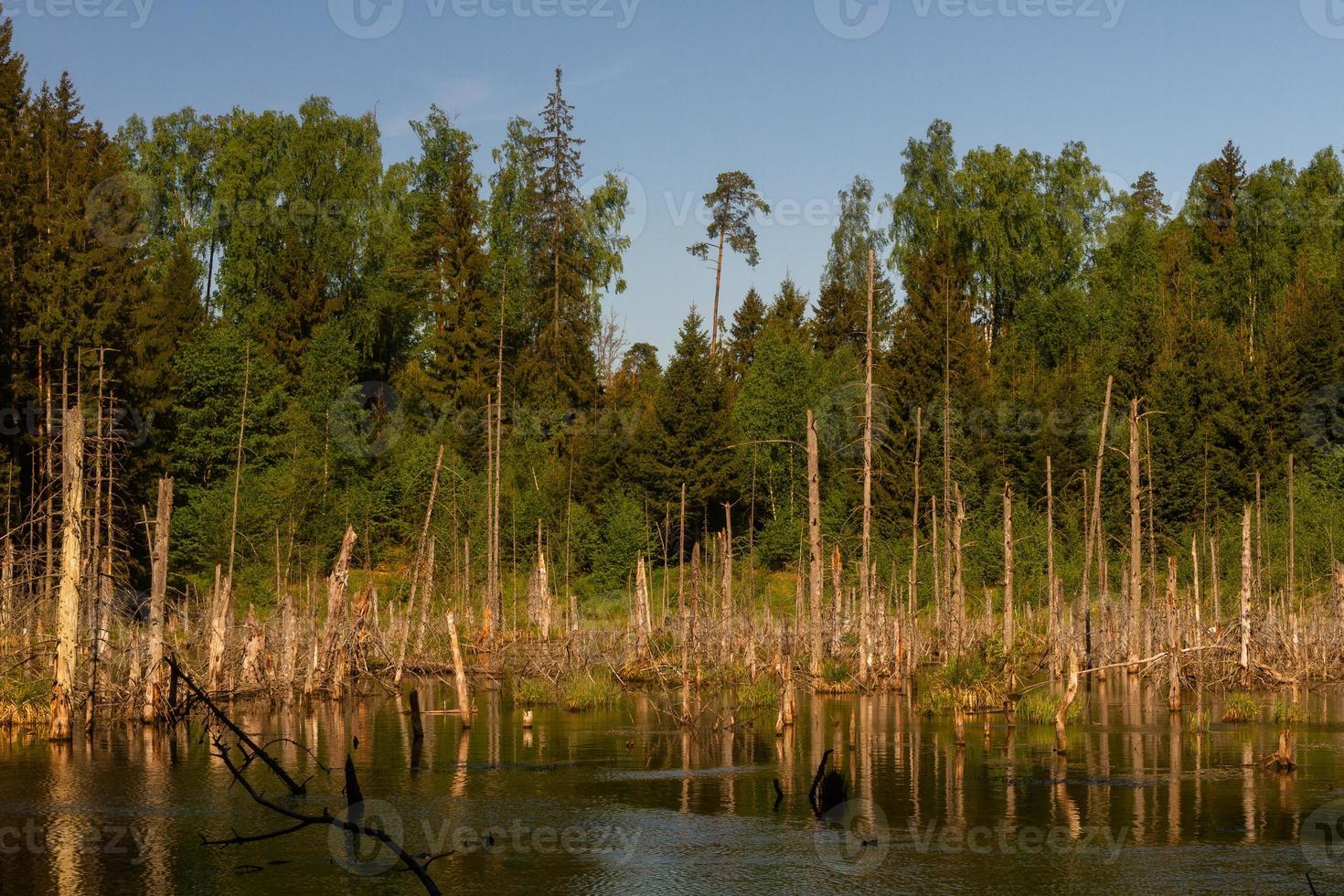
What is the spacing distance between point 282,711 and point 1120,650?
874 inches

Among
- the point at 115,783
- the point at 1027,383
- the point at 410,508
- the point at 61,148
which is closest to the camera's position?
the point at 115,783

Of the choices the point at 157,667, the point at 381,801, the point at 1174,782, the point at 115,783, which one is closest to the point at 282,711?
the point at 157,667

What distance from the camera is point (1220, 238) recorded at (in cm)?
8106

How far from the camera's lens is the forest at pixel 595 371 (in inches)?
2112

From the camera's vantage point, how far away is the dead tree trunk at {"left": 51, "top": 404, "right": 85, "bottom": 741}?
2528 centimetres

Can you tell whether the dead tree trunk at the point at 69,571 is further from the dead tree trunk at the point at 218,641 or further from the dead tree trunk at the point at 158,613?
the dead tree trunk at the point at 218,641

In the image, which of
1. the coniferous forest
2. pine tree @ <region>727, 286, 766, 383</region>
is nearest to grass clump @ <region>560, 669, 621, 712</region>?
the coniferous forest

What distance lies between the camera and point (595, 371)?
73438mm

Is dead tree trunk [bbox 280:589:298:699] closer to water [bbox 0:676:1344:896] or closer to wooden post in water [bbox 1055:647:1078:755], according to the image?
water [bbox 0:676:1344:896]

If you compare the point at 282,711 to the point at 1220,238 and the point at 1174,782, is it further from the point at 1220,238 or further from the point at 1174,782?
the point at 1220,238

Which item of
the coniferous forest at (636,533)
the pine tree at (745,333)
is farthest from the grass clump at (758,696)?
the pine tree at (745,333)

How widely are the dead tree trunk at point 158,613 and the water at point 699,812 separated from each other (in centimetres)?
84

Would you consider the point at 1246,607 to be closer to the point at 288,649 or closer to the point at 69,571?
the point at 288,649

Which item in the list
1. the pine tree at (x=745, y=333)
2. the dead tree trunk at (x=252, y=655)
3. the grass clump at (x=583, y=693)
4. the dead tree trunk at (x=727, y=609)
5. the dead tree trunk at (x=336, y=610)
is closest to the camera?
the dead tree trunk at (x=336, y=610)
